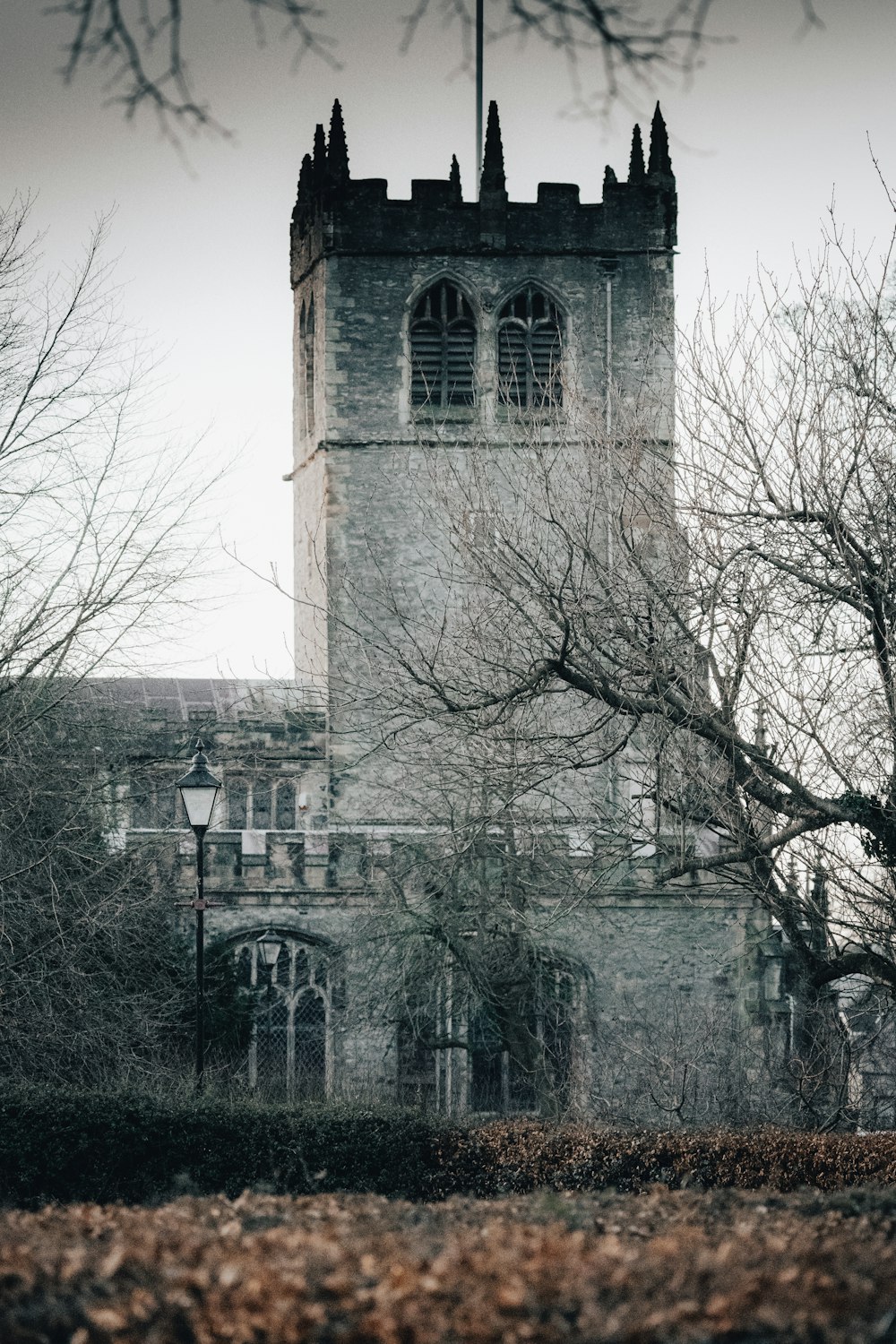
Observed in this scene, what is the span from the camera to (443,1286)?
149 inches

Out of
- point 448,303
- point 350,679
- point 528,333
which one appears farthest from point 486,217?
point 350,679

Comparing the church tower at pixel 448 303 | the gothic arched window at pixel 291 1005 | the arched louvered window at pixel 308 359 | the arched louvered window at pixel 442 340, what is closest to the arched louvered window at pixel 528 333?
the church tower at pixel 448 303

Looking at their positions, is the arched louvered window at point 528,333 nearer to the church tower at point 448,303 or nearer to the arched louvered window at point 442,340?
the church tower at point 448,303

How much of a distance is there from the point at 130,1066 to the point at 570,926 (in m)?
6.55

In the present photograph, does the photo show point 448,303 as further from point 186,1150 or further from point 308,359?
point 186,1150

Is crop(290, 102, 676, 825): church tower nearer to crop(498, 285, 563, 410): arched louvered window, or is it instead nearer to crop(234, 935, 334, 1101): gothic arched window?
crop(498, 285, 563, 410): arched louvered window

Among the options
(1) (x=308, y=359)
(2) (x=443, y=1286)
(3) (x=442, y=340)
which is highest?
(1) (x=308, y=359)

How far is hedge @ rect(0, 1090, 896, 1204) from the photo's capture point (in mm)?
9172

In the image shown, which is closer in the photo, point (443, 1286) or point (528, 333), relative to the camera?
point (443, 1286)

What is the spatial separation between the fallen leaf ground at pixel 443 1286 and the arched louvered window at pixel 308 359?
75.6 feet

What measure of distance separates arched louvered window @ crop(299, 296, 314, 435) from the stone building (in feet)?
0.21

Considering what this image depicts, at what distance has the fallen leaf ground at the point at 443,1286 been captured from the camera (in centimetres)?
363

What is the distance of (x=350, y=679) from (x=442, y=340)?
7.43m

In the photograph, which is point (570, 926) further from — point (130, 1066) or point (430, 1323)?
point (430, 1323)
